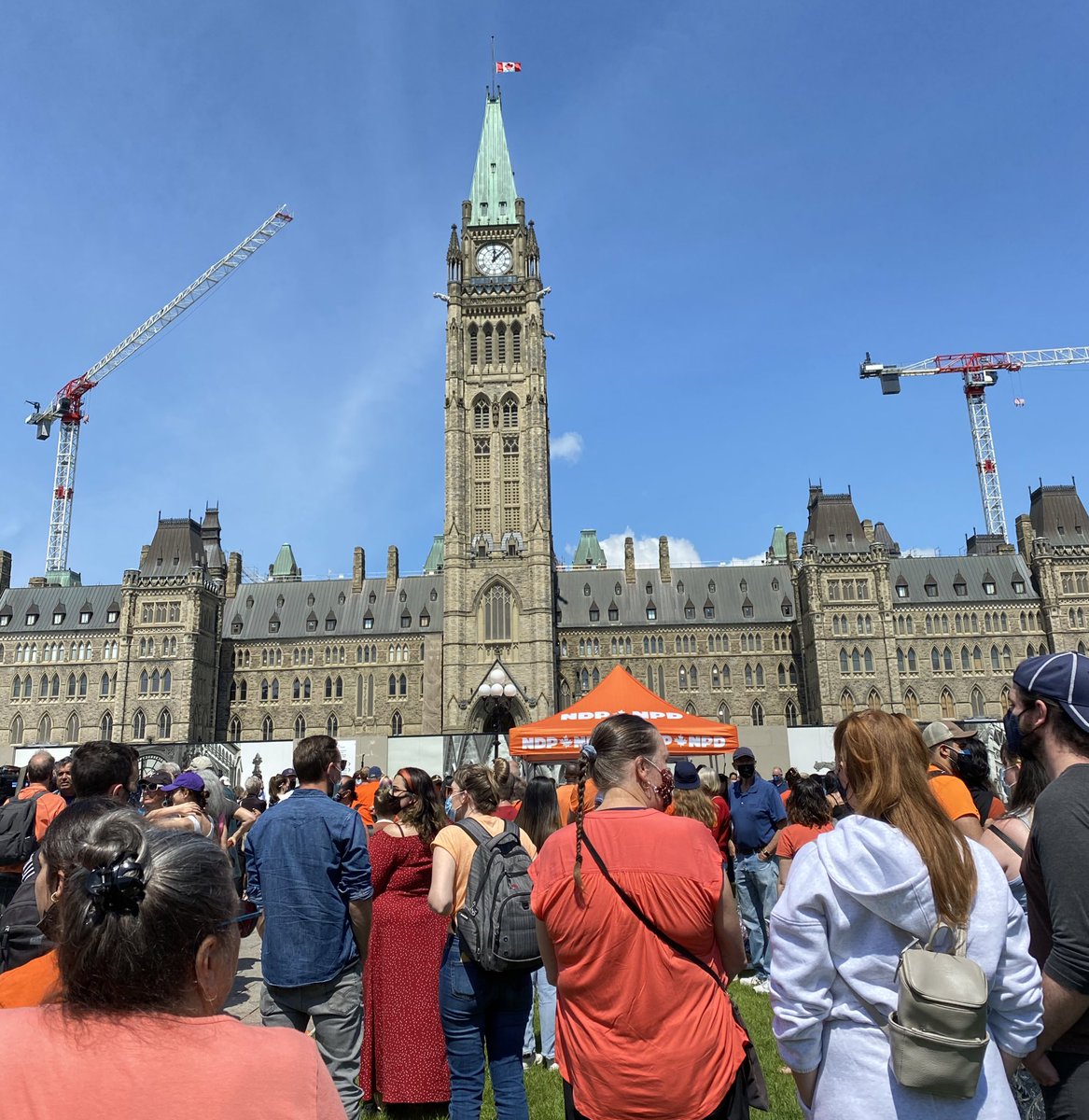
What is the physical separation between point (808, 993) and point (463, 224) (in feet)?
221

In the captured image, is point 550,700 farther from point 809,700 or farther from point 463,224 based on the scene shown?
point 463,224

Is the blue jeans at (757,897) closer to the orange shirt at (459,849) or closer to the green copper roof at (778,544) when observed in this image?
the orange shirt at (459,849)

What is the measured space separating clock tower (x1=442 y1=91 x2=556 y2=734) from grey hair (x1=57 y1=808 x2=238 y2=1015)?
170ft

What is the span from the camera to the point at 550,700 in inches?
2180

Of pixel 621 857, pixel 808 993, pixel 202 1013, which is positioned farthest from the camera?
pixel 621 857

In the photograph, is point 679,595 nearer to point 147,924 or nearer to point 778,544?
point 778,544

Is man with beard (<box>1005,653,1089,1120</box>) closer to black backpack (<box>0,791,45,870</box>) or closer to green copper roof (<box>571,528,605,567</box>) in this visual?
black backpack (<box>0,791,45,870</box>)

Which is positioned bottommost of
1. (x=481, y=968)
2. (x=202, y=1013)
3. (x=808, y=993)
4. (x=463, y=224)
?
(x=481, y=968)

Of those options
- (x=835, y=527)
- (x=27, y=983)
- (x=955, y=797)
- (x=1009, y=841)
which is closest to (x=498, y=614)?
(x=835, y=527)

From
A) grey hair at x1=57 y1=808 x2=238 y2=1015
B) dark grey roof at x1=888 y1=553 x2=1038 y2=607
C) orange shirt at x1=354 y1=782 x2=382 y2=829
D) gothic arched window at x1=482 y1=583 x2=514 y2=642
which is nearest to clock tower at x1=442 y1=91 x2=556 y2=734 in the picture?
A: gothic arched window at x1=482 y1=583 x2=514 y2=642

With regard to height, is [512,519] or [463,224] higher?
[463,224]

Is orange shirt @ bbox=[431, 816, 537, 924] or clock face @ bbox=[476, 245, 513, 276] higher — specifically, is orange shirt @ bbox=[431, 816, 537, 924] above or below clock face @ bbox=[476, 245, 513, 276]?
below

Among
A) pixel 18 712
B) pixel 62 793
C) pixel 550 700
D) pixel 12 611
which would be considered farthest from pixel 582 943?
pixel 12 611

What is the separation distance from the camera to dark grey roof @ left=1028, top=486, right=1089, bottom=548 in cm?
6181
